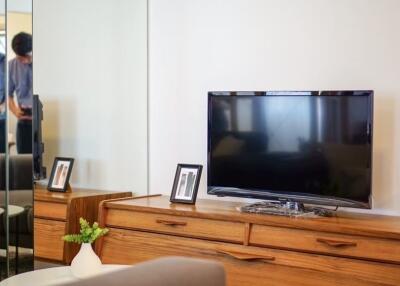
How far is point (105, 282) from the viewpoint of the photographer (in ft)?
3.59

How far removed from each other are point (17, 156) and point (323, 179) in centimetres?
145

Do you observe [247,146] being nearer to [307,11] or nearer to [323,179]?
→ [323,179]

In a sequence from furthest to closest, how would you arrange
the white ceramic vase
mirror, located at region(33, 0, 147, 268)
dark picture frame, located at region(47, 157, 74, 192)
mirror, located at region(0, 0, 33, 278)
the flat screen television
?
mirror, located at region(33, 0, 147, 268) < dark picture frame, located at region(47, 157, 74, 192) < the flat screen television < mirror, located at region(0, 0, 33, 278) < the white ceramic vase

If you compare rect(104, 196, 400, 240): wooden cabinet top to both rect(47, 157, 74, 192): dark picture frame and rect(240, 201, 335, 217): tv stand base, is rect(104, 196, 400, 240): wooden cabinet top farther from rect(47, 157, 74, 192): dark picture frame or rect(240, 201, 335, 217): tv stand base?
rect(47, 157, 74, 192): dark picture frame

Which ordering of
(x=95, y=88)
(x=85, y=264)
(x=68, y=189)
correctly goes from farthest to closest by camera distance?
(x=95, y=88) → (x=68, y=189) → (x=85, y=264)

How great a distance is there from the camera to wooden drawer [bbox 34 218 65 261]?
3.38 metres

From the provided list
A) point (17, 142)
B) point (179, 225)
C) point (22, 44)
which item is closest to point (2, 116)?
point (17, 142)

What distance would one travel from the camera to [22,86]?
2.77 m

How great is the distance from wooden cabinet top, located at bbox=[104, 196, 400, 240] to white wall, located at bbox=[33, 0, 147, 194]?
0.54m

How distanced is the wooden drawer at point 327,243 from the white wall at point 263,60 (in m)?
0.49

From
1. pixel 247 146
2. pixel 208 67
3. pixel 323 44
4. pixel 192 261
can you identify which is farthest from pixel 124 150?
pixel 192 261

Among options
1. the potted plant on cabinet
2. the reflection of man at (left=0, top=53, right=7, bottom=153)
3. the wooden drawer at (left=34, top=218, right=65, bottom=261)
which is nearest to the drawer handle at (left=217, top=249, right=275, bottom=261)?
the potted plant on cabinet

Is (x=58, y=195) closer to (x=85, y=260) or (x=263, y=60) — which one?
(x=85, y=260)

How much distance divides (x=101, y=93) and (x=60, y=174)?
63cm
